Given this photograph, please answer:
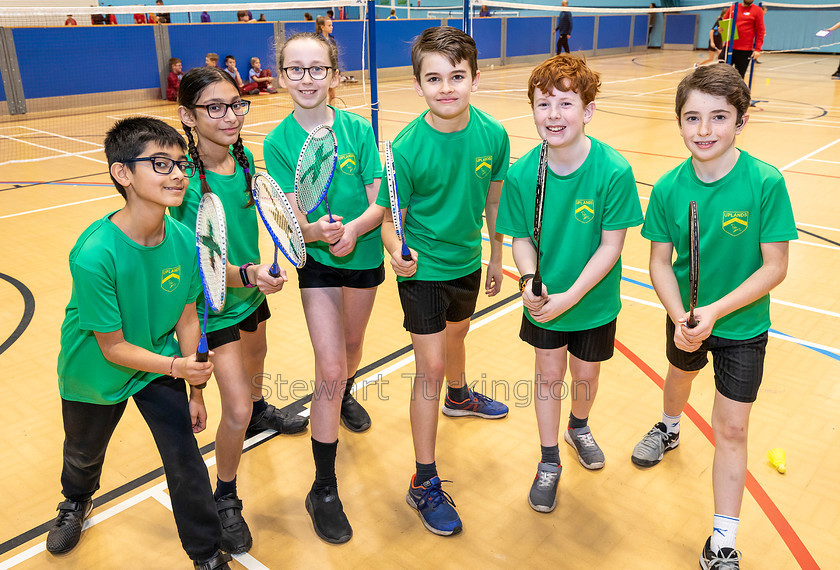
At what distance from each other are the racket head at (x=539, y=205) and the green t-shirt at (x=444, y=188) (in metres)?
0.32

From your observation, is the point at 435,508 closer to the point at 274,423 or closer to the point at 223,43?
the point at 274,423

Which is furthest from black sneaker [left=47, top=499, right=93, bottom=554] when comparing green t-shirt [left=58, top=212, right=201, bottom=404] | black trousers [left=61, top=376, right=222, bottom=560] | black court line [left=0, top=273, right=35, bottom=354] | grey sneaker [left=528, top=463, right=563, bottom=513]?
black court line [left=0, top=273, right=35, bottom=354]

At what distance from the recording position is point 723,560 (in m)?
2.74

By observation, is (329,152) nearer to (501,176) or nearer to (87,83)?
(501,176)

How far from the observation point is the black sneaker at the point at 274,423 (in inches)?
150

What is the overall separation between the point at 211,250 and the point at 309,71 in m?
1.00

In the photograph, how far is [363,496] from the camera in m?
3.30

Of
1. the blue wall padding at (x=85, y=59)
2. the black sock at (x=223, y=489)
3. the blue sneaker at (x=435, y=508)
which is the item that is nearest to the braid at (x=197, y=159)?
the black sock at (x=223, y=489)

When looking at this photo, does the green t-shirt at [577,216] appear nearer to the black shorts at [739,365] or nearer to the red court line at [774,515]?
the black shorts at [739,365]

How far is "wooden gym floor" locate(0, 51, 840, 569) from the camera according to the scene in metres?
2.94

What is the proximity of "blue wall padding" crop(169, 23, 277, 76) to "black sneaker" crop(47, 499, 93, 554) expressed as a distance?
588 inches

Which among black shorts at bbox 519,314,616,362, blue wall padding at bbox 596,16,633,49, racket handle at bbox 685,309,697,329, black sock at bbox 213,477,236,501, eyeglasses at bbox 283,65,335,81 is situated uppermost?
blue wall padding at bbox 596,16,633,49

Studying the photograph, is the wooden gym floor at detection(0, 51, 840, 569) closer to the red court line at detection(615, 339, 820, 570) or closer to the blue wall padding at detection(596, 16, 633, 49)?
the red court line at detection(615, 339, 820, 570)

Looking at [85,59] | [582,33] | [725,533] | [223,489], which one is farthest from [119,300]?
[582,33]
